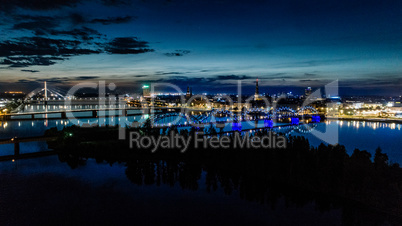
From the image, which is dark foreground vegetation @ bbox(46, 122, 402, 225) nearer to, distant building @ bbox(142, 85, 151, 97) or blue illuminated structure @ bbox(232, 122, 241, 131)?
blue illuminated structure @ bbox(232, 122, 241, 131)

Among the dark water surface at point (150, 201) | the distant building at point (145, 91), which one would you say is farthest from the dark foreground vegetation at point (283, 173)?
the distant building at point (145, 91)

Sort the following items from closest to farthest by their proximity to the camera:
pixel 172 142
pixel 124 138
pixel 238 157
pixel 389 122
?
pixel 238 157, pixel 172 142, pixel 124 138, pixel 389 122

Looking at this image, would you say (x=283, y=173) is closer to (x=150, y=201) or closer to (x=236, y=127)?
(x=150, y=201)

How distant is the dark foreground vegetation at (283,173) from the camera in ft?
20.9

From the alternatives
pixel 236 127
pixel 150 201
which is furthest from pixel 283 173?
pixel 236 127

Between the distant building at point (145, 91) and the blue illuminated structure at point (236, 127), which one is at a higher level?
the distant building at point (145, 91)

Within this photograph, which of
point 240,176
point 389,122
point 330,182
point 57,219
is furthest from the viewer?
point 389,122

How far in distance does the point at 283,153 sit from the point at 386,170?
2.65 m

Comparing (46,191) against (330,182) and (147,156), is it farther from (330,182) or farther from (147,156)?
(330,182)

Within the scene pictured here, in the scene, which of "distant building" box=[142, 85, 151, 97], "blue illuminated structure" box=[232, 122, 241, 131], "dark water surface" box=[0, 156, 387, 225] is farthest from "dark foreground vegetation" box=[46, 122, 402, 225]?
"distant building" box=[142, 85, 151, 97]

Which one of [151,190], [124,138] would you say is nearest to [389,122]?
[124,138]

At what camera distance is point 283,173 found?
7922 millimetres

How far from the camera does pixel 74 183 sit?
786 cm

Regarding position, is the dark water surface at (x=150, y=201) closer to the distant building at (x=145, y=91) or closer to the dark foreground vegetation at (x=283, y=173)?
the dark foreground vegetation at (x=283, y=173)
